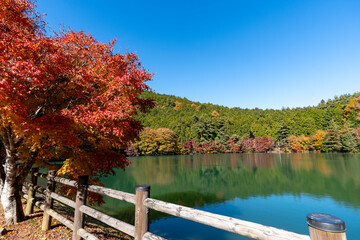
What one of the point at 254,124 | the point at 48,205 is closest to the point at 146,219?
the point at 48,205

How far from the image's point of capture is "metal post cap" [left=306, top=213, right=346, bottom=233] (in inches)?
55.4

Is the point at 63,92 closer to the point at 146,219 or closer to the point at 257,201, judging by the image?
the point at 146,219

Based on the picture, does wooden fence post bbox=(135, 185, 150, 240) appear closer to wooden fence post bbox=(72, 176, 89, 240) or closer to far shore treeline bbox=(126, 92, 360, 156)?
wooden fence post bbox=(72, 176, 89, 240)

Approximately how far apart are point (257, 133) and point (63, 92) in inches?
2942

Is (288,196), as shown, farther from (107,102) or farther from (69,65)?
(69,65)

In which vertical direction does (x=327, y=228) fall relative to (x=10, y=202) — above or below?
above

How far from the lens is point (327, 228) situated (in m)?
1.44

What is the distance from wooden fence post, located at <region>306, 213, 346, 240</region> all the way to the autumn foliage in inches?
137

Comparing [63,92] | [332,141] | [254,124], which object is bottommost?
[332,141]

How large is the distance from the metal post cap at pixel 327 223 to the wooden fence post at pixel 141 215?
220cm

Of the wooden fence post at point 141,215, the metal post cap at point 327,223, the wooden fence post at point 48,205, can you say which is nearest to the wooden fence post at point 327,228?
the metal post cap at point 327,223

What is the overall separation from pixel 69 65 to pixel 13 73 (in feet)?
4.36

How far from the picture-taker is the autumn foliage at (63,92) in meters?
3.72

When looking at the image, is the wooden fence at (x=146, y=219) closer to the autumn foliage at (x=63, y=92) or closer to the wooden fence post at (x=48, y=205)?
the wooden fence post at (x=48, y=205)
